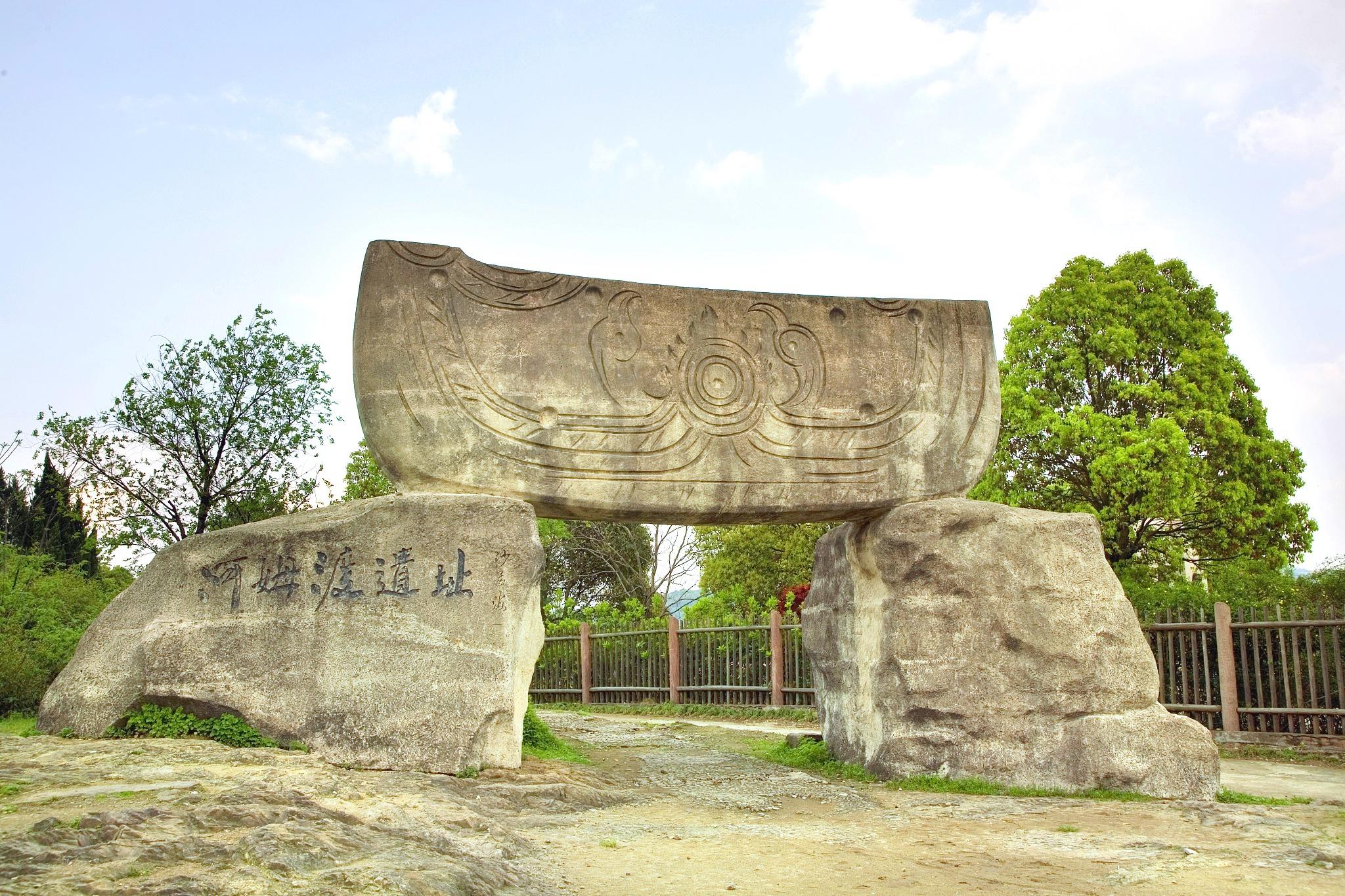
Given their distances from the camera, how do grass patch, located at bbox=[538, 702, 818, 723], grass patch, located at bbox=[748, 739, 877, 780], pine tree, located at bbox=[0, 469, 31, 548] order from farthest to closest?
pine tree, located at bbox=[0, 469, 31, 548] → grass patch, located at bbox=[538, 702, 818, 723] → grass patch, located at bbox=[748, 739, 877, 780]

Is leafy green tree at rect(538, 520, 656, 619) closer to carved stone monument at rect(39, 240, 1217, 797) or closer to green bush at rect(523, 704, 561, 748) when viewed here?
green bush at rect(523, 704, 561, 748)

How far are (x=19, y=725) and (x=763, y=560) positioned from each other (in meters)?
15.4

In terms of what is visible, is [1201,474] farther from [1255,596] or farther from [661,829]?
[661,829]

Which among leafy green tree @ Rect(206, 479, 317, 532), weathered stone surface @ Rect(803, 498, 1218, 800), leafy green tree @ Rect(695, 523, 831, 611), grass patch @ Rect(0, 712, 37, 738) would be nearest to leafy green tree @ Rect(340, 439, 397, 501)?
leafy green tree @ Rect(206, 479, 317, 532)

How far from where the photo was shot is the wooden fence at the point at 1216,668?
31.7 feet

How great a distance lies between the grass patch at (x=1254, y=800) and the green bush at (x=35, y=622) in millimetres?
8742

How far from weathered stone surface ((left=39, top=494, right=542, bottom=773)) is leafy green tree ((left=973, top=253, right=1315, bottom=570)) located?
35.7 feet

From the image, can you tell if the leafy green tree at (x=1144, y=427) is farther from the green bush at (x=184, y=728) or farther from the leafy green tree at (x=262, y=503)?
the green bush at (x=184, y=728)

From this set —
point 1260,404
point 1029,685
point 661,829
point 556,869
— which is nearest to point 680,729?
point 1029,685

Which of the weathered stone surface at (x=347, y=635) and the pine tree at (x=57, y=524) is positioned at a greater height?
the pine tree at (x=57, y=524)

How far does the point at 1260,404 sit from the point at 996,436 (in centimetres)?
1015

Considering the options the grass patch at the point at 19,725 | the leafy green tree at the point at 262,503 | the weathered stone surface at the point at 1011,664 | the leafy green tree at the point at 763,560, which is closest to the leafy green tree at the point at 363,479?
the leafy green tree at the point at 262,503

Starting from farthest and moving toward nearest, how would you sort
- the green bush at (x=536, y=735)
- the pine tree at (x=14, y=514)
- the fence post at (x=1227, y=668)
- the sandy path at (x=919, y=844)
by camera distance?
the pine tree at (x=14, y=514)
the fence post at (x=1227, y=668)
the green bush at (x=536, y=735)
the sandy path at (x=919, y=844)
